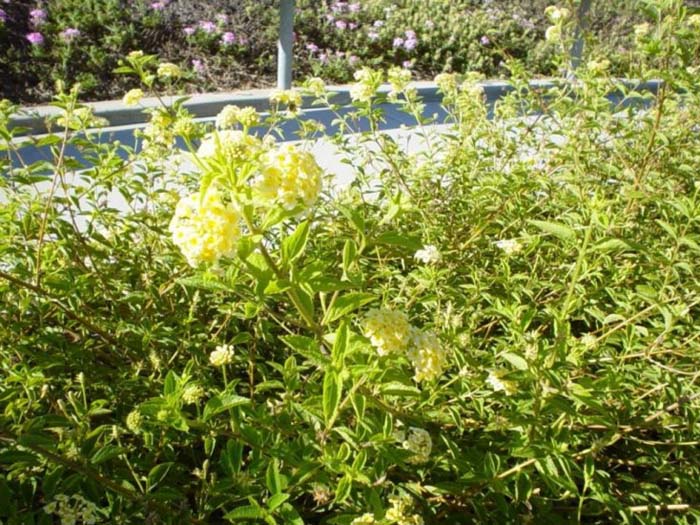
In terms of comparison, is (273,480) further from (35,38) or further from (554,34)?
(35,38)

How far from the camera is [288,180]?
0.98 meters

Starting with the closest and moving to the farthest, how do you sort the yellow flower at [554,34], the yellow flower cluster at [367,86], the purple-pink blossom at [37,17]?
the yellow flower cluster at [367,86]
the yellow flower at [554,34]
the purple-pink blossom at [37,17]

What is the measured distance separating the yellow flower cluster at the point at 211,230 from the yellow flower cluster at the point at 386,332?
11.7 inches

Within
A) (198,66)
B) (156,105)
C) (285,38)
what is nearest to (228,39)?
(198,66)

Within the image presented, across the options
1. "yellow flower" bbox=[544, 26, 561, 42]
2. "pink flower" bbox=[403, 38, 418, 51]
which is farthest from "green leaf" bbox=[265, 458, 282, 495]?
"pink flower" bbox=[403, 38, 418, 51]

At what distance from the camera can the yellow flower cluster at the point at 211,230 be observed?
3.04 feet

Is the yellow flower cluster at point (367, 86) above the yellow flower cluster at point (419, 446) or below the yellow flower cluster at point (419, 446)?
above

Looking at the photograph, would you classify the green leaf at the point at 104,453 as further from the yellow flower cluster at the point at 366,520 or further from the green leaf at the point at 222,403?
the yellow flower cluster at the point at 366,520

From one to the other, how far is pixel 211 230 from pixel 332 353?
11.9 inches

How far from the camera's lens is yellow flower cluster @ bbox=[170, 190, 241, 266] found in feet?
3.04

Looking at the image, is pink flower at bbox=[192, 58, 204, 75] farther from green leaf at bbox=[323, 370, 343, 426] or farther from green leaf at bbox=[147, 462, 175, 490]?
green leaf at bbox=[323, 370, 343, 426]

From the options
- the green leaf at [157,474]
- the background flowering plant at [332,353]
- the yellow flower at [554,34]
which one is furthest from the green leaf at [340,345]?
the yellow flower at [554,34]

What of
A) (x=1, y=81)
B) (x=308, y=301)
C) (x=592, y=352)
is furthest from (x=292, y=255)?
(x=1, y=81)

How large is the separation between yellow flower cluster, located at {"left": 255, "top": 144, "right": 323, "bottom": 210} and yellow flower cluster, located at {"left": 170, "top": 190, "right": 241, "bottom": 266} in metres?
0.06
